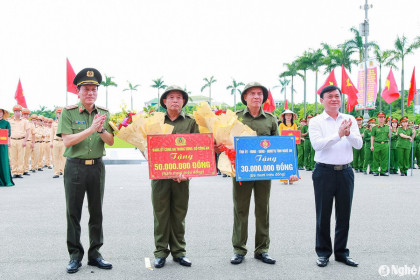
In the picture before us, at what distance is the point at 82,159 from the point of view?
13.7 ft

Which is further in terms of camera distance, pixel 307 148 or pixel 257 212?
pixel 307 148

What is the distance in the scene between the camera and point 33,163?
15156mm

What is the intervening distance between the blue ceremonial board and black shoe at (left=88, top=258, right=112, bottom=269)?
1.58 m

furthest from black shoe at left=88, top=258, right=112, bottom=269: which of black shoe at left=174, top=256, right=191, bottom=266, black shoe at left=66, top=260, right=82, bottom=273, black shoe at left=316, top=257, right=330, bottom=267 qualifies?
black shoe at left=316, top=257, right=330, bottom=267

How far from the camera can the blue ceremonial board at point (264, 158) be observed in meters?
4.21

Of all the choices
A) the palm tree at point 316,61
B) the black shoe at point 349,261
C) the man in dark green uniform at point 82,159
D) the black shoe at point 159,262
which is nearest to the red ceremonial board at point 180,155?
the man in dark green uniform at point 82,159

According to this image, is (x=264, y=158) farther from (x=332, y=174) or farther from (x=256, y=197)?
(x=332, y=174)

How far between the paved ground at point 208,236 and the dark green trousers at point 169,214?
7.7 inches

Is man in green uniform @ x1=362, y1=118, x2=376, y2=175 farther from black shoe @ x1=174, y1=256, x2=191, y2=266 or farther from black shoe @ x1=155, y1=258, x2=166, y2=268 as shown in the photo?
black shoe @ x1=155, y1=258, x2=166, y2=268

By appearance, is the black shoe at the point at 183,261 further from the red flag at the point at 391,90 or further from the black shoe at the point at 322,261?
the red flag at the point at 391,90

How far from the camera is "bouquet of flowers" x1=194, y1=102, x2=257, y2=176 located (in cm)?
425

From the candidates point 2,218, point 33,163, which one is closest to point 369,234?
point 2,218

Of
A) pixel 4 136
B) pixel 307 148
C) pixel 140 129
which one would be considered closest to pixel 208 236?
pixel 140 129

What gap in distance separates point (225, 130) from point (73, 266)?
6.72ft
